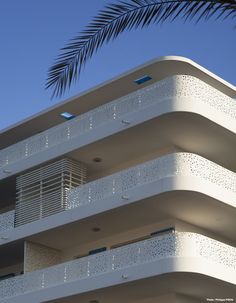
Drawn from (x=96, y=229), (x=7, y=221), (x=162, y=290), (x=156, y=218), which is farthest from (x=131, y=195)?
(x=7, y=221)

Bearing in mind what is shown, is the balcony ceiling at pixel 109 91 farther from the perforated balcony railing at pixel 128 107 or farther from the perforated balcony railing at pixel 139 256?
the perforated balcony railing at pixel 139 256

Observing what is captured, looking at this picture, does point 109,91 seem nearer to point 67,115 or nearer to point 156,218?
point 67,115

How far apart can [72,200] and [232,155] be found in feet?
19.4

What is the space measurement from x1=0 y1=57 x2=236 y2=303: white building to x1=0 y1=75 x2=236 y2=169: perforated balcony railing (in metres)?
0.04

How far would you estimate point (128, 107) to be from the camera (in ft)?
89.4

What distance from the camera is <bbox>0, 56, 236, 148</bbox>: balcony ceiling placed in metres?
27.4

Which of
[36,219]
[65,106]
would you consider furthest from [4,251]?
[65,106]

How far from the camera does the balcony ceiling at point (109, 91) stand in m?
27.4

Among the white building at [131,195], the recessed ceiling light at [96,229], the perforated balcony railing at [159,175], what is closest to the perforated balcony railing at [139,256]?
the white building at [131,195]

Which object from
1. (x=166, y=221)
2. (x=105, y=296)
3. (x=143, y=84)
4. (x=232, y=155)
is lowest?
(x=105, y=296)

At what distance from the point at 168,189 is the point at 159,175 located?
0.89 metres

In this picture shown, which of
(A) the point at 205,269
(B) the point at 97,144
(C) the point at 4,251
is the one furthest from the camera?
(C) the point at 4,251

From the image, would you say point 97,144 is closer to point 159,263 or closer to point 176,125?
point 176,125

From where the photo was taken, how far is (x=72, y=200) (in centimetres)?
2795
